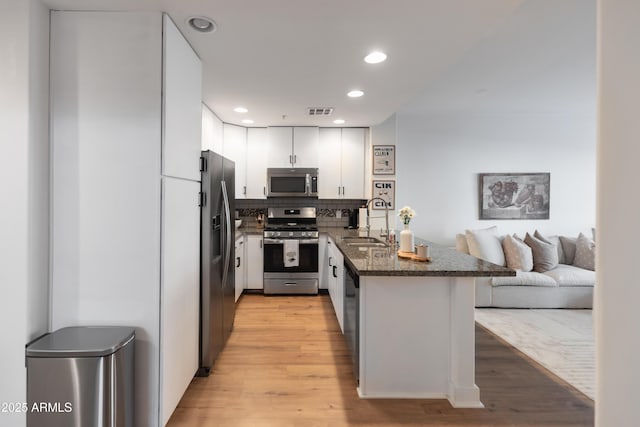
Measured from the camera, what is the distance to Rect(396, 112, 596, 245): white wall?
4.41 metres

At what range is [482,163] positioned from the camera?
4.45 m

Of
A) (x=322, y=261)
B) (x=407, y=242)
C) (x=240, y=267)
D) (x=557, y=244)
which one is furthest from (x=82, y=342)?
(x=557, y=244)

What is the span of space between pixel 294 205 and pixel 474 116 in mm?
3079

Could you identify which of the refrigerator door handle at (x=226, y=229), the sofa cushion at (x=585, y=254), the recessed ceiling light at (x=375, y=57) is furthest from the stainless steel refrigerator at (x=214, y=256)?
the sofa cushion at (x=585, y=254)

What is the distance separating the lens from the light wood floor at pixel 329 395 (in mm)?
1699

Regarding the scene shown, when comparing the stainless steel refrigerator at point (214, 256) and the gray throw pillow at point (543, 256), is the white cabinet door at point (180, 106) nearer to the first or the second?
the stainless steel refrigerator at point (214, 256)

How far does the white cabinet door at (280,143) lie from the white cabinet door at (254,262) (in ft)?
3.89

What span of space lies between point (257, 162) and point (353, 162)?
1.40 metres

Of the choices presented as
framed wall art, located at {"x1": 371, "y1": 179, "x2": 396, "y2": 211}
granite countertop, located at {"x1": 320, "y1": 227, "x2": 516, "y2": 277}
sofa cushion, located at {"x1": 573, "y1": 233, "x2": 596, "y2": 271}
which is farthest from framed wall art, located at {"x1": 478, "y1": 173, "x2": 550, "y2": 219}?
granite countertop, located at {"x1": 320, "y1": 227, "x2": 516, "y2": 277}

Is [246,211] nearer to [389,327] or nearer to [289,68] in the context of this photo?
[289,68]

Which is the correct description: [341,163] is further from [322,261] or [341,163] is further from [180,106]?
[180,106]

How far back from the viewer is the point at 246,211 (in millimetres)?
4562

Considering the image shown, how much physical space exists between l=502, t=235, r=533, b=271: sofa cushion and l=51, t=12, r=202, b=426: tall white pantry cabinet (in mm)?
3868

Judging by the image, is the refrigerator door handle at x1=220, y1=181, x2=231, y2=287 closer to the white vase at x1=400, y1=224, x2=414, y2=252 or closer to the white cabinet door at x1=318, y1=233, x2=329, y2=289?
the white vase at x1=400, y1=224, x2=414, y2=252
